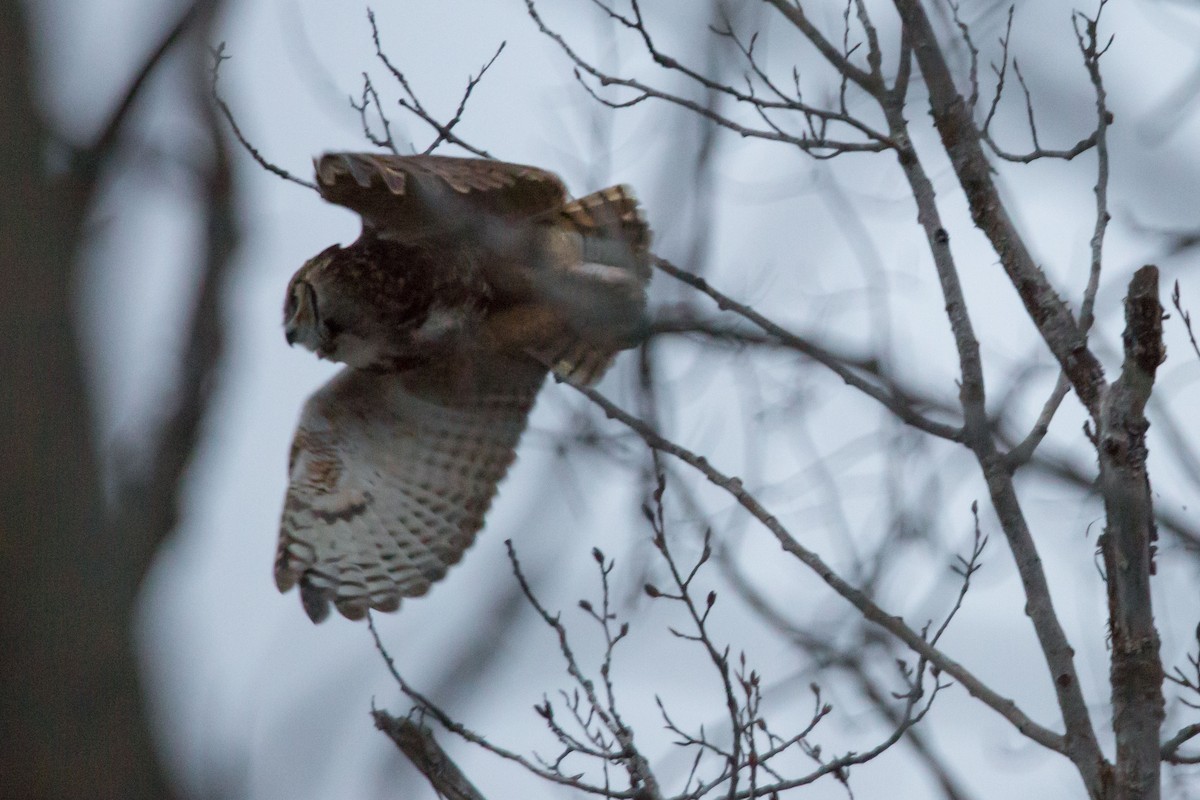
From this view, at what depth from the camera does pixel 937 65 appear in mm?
3127

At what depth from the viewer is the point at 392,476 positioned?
15.5 ft

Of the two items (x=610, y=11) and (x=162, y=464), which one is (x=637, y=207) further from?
(x=162, y=464)

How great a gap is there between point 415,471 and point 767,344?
242cm

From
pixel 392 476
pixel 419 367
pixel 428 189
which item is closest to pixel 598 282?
pixel 428 189

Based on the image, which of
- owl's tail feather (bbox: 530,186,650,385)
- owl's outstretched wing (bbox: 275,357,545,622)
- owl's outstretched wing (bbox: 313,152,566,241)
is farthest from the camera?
owl's outstretched wing (bbox: 275,357,545,622)

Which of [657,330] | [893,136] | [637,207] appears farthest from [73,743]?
[637,207]

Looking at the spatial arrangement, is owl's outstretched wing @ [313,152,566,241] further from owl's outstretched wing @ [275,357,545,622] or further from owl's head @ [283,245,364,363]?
owl's outstretched wing @ [275,357,545,622]

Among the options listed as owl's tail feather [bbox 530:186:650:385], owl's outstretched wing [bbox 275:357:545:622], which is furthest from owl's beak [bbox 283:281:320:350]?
owl's tail feather [bbox 530:186:650:385]

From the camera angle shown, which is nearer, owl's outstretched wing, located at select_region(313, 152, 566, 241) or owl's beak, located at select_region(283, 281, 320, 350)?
owl's outstretched wing, located at select_region(313, 152, 566, 241)

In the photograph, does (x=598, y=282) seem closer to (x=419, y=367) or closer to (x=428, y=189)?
(x=428, y=189)

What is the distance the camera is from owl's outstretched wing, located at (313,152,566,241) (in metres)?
3.45

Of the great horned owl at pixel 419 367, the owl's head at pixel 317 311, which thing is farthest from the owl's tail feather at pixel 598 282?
the owl's head at pixel 317 311

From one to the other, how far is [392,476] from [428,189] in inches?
62.3

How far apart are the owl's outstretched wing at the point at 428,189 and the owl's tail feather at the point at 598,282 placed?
0.50ft
